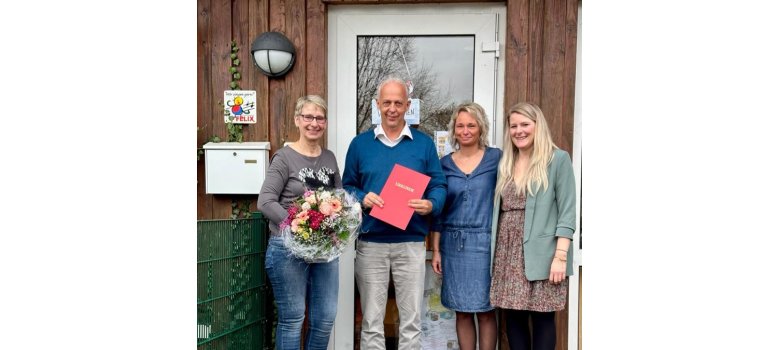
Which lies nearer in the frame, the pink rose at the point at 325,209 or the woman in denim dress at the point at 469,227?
the pink rose at the point at 325,209

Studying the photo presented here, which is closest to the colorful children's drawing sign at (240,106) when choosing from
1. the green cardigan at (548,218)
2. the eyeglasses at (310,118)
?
the eyeglasses at (310,118)

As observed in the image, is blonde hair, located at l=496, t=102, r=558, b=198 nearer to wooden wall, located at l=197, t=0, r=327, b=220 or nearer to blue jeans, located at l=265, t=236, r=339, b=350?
blue jeans, located at l=265, t=236, r=339, b=350

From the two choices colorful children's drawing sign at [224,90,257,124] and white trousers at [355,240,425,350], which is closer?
white trousers at [355,240,425,350]

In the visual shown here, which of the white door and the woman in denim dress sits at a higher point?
the white door

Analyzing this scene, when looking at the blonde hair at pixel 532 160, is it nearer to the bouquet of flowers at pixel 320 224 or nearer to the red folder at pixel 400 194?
the red folder at pixel 400 194

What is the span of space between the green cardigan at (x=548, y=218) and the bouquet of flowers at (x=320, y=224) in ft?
2.85

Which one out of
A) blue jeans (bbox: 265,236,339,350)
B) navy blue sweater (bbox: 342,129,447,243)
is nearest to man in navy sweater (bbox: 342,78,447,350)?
navy blue sweater (bbox: 342,129,447,243)

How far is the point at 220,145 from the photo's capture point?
11.7ft

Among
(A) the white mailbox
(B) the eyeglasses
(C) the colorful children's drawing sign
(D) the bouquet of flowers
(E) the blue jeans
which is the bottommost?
(E) the blue jeans

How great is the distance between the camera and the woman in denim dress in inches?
122

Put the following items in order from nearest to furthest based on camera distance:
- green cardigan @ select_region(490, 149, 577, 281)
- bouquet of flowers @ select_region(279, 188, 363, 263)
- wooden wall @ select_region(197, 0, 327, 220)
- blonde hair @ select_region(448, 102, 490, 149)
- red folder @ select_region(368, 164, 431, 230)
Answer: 1. bouquet of flowers @ select_region(279, 188, 363, 263)
2. green cardigan @ select_region(490, 149, 577, 281)
3. red folder @ select_region(368, 164, 431, 230)
4. blonde hair @ select_region(448, 102, 490, 149)
5. wooden wall @ select_region(197, 0, 327, 220)

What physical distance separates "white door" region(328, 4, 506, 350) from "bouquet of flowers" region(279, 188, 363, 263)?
0.95 m

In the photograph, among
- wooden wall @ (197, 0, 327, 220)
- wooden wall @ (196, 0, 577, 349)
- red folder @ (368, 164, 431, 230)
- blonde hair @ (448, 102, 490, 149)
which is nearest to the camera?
red folder @ (368, 164, 431, 230)

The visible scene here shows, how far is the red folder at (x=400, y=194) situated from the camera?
3002 mm
